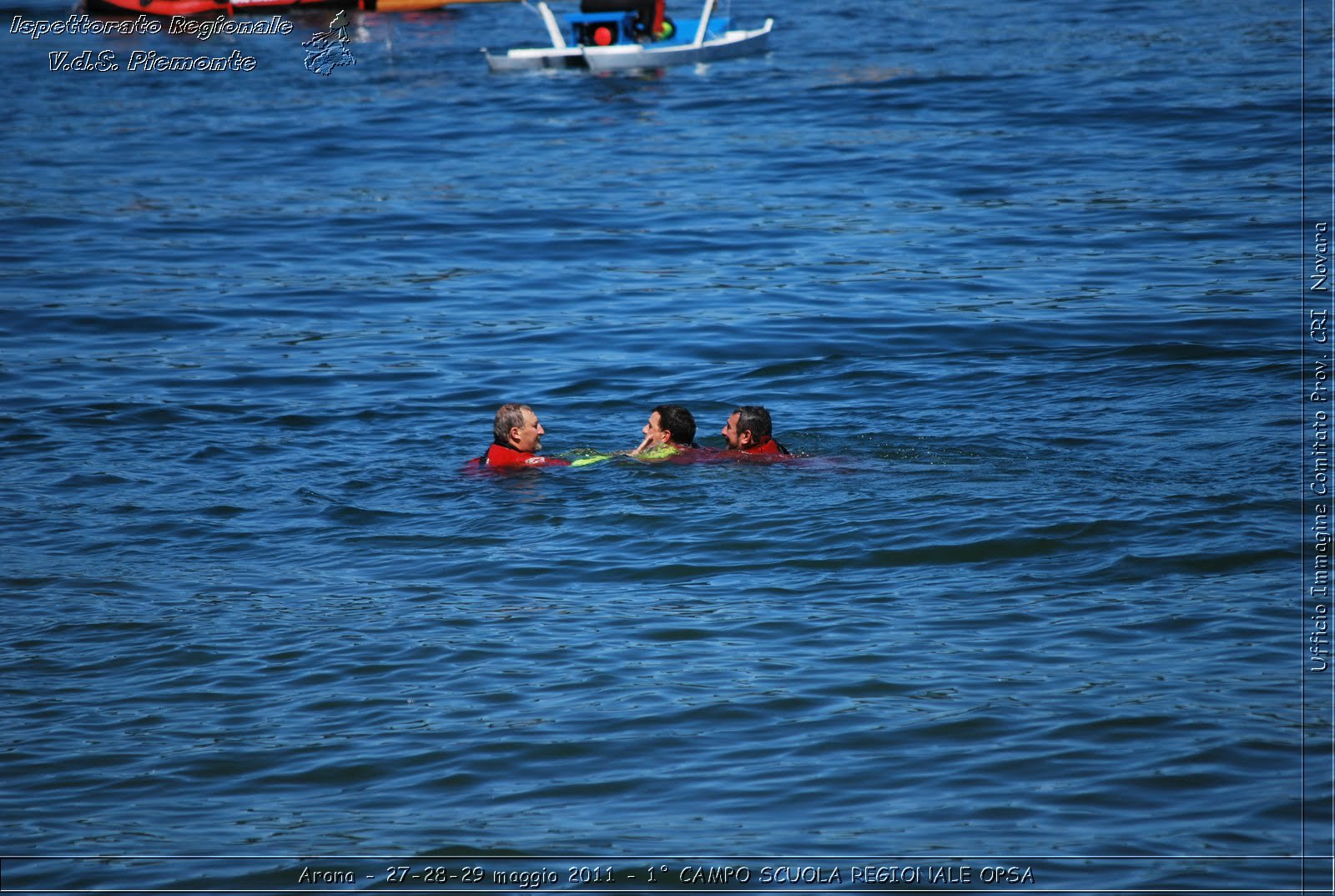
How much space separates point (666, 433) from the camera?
10.6m

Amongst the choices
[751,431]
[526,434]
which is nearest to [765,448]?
[751,431]

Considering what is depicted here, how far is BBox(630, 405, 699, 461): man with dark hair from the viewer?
1056 cm

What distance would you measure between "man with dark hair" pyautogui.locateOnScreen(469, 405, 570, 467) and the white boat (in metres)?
21.1

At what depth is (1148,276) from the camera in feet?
51.3

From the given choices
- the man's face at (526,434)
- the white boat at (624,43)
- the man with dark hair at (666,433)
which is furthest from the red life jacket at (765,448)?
the white boat at (624,43)

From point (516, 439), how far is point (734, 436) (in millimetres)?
1669

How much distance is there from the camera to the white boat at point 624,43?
30.6 meters

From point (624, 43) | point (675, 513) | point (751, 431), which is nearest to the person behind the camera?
point (675, 513)

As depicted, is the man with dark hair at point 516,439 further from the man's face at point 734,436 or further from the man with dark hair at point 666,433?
the man's face at point 734,436

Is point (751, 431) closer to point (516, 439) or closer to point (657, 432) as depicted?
point (657, 432)

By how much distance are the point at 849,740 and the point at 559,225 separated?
46.1 ft

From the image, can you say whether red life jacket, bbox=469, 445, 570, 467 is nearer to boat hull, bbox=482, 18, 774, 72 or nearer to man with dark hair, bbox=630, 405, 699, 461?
man with dark hair, bbox=630, 405, 699, 461

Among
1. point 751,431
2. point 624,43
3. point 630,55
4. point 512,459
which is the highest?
point 624,43

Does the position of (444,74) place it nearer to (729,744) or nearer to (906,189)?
(906,189)
